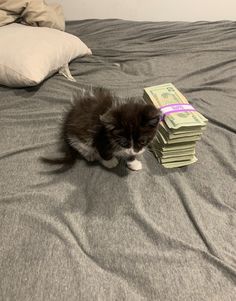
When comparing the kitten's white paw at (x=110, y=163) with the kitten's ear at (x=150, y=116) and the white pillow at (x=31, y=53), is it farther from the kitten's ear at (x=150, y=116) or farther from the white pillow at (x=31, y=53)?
the white pillow at (x=31, y=53)

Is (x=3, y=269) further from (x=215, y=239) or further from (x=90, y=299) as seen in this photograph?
(x=215, y=239)

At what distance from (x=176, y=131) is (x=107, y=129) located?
24 centimetres

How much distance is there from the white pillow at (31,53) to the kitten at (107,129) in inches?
13.3

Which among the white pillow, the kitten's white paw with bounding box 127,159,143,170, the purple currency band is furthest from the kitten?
the white pillow

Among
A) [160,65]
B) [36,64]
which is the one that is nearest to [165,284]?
[36,64]

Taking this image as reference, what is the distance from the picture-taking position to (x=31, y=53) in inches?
54.1

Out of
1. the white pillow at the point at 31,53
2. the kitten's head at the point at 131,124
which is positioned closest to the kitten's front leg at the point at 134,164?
the kitten's head at the point at 131,124

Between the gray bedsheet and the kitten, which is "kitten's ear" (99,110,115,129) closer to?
the kitten

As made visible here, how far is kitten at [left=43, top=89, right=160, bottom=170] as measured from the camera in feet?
2.98

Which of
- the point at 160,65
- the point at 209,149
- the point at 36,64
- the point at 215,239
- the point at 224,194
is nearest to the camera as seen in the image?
the point at 215,239

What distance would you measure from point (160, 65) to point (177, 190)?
3.07ft

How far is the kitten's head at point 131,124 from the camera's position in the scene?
2.94 ft

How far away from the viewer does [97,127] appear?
101 cm

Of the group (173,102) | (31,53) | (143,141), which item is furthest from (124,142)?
(31,53)
